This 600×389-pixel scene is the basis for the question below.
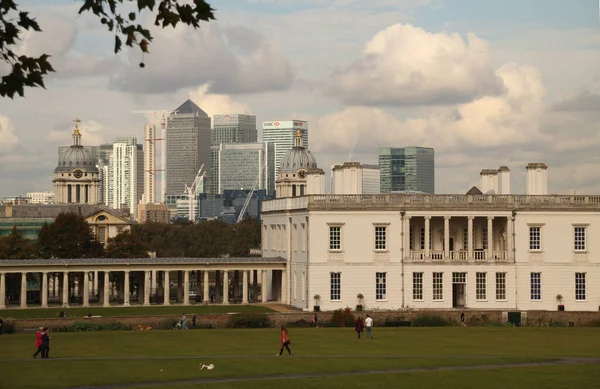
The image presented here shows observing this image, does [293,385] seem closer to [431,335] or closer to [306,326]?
[431,335]

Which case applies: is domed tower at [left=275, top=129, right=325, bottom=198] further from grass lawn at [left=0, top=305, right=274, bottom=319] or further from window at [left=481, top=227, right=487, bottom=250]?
grass lawn at [left=0, top=305, right=274, bottom=319]

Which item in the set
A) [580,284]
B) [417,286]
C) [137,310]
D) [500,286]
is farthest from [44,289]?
[580,284]

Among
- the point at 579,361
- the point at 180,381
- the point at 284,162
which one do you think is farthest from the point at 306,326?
the point at 284,162

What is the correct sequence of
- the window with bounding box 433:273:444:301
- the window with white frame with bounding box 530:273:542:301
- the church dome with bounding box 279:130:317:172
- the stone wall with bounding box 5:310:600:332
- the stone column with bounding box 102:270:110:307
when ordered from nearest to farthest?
the stone wall with bounding box 5:310:600:332
the window with bounding box 433:273:444:301
the window with white frame with bounding box 530:273:542:301
the stone column with bounding box 102:270:110:307
the church dome with bounding box 279:130:317:172

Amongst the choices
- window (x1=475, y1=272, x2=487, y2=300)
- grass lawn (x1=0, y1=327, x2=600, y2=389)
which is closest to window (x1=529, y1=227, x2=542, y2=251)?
window (x1=475, y1=272, x2=487, y2=300)

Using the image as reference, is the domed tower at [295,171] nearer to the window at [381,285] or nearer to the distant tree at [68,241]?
the distant tree at [68,241]

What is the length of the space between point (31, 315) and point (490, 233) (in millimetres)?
31536

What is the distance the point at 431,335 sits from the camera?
60.1 metres

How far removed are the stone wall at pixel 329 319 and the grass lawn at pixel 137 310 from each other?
9.68m

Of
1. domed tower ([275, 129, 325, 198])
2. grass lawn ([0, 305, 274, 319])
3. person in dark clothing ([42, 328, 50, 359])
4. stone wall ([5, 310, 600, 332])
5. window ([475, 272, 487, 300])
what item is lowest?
grass lawn ([0, 305, 274, 319])

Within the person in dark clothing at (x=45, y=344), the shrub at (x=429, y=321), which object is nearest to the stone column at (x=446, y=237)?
the shrub at (x=429, y=321)

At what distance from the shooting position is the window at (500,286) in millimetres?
84000

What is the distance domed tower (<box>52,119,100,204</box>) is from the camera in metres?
179

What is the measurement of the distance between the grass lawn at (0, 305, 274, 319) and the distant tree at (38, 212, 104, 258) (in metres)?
22.8
